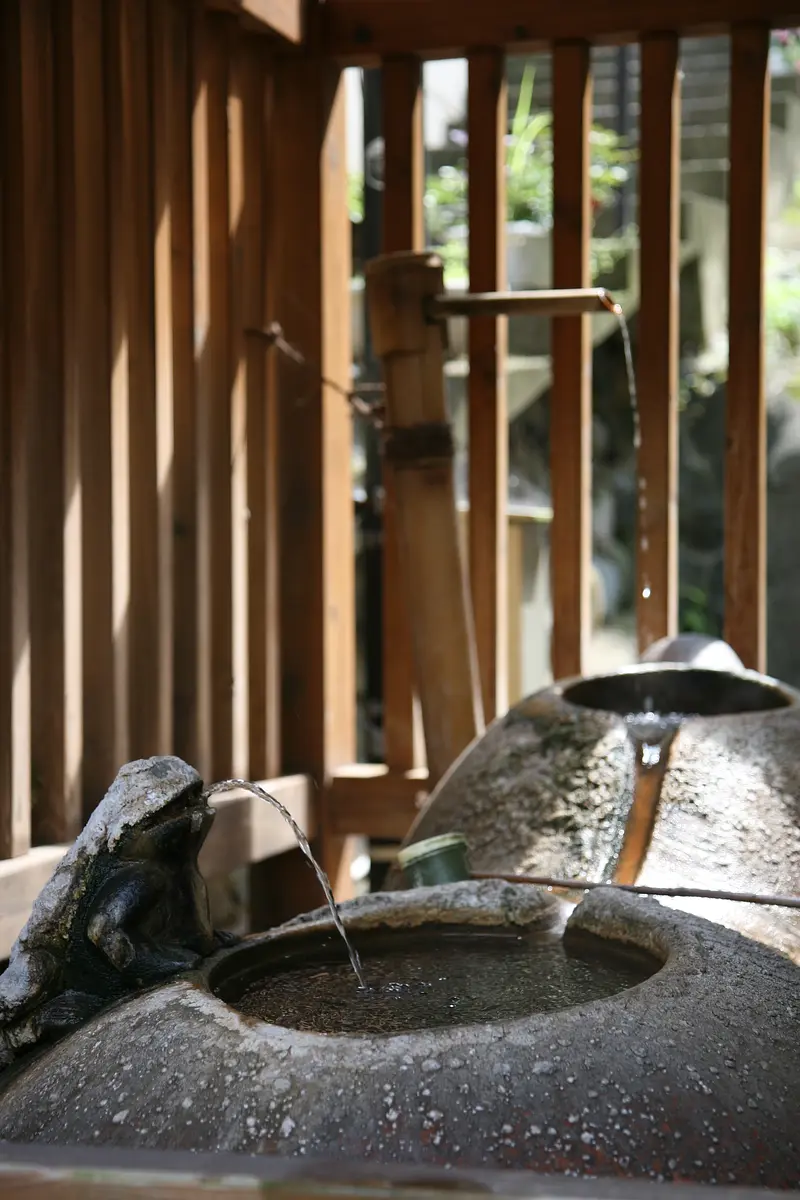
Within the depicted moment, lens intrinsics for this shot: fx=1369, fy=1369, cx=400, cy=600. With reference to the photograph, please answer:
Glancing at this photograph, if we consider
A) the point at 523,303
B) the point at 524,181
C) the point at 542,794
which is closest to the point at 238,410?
the point at 523,303

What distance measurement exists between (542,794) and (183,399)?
1794mm

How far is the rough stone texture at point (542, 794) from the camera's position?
2594mm

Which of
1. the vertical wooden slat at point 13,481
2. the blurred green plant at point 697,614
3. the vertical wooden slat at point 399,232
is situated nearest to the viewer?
the vertical wooden slat at point 13,481

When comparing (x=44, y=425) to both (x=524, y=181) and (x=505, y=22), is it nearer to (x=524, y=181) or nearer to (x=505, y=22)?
(x=505, y=22)

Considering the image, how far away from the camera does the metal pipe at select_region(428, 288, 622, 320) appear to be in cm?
369

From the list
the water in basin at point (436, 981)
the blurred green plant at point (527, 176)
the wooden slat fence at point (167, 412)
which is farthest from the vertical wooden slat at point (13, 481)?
the blurred green plant at point (527, 176)

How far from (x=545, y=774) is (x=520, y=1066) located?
1.34m

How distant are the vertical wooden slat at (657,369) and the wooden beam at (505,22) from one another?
0.19 metres

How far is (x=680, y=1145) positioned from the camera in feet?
4.62

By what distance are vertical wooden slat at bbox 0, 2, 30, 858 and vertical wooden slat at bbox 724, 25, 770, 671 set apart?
7.36 feet

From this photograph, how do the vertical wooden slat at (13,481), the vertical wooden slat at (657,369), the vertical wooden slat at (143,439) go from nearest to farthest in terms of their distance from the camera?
the vertical wooden slat at (13,481) < the vertical wooden slat at (143,439) < the vertical wooden slat at (657,369)

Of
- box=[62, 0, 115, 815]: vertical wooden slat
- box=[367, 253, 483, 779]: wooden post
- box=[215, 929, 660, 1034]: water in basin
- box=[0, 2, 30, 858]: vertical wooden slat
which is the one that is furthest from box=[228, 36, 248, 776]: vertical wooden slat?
box=[215, 929, 660, 1034]: water in basin

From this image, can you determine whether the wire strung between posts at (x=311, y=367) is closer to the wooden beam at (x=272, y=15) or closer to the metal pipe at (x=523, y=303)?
the metal pipe at (x=523, y=303)

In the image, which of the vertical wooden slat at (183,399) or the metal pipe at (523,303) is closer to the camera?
the metal pipe at (523,303)
